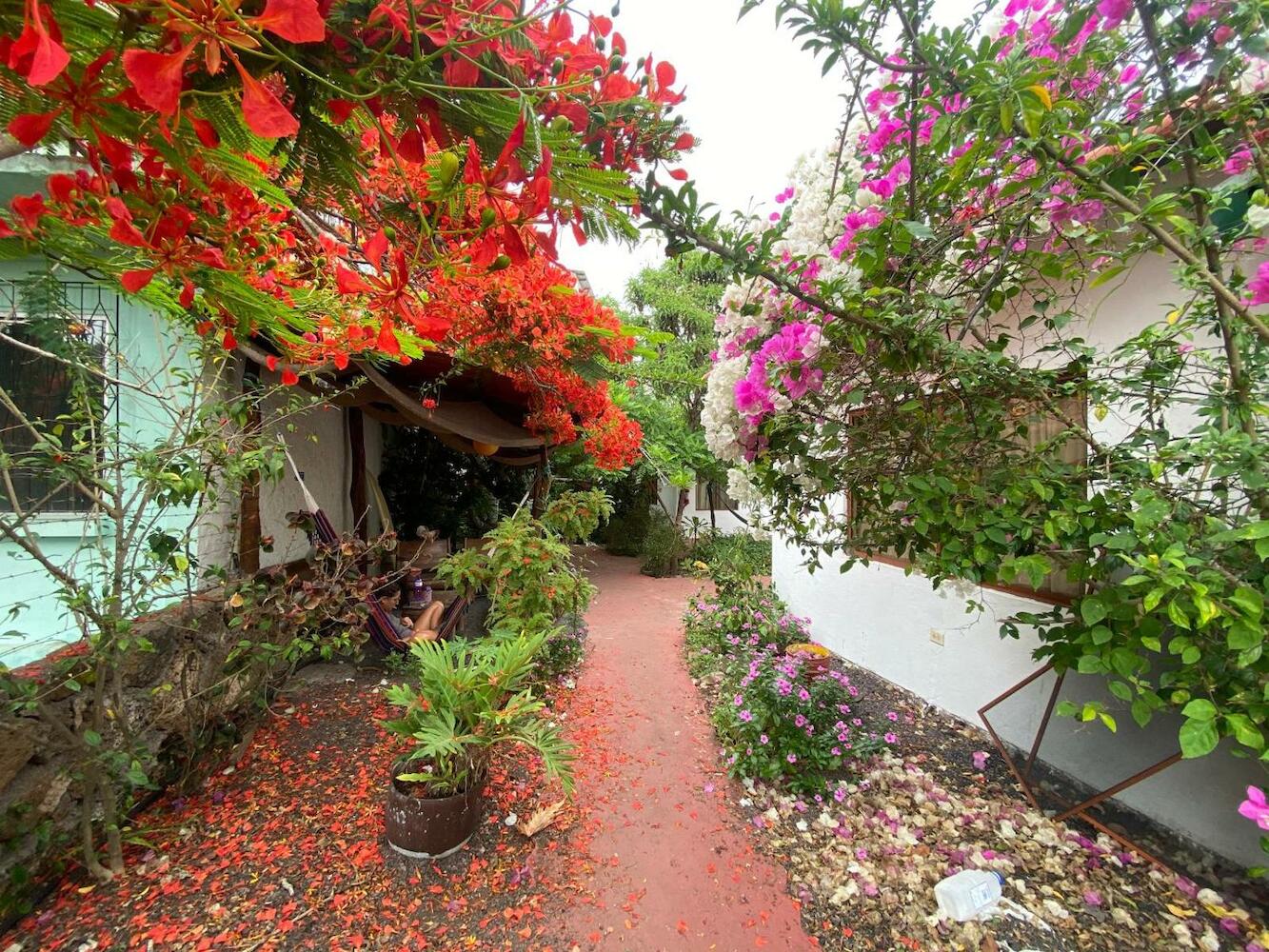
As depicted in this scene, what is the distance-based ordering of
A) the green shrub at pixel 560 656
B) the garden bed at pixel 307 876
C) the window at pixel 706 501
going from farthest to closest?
the window at pixel 706 501 < the green shrub at pixel 560 656 < the garden bed at pixel 307 876

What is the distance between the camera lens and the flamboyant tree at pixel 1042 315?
1221 millimetres

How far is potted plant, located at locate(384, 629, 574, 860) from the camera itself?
2111 mm

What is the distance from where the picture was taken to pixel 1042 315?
1708mm

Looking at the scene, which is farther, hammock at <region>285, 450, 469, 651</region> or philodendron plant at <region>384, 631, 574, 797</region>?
hammock at <region>285, 450, 469, 651</region>

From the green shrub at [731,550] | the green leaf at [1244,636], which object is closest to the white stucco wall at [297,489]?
the green leaf at [1244,636]

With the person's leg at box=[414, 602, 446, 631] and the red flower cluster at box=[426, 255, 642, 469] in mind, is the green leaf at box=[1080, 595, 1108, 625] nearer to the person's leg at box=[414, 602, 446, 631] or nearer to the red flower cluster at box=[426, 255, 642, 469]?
the red flower cluster at box=[426, 255, 642, 469]

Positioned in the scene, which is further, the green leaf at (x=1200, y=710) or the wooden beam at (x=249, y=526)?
the wooden beam at (x=249, y=526)

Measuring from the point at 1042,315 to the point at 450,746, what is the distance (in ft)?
9.15

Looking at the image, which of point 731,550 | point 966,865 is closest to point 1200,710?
point 966,865

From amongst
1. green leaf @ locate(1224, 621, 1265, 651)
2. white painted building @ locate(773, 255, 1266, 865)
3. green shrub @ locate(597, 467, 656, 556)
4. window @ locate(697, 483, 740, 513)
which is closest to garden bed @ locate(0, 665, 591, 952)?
white painted building @ locate(773, 255, 1266, 865)

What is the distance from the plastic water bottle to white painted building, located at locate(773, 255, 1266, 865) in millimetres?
1024

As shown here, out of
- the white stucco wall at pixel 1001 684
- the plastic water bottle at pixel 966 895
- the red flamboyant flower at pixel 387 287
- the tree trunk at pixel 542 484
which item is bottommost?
the plastic water bottle at pixel 966 895

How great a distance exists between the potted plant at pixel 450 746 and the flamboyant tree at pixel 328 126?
1881mm

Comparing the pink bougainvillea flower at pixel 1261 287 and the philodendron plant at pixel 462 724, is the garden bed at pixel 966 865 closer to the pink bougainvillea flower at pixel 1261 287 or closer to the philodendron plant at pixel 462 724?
the philodendron plant at pixel 462 724
